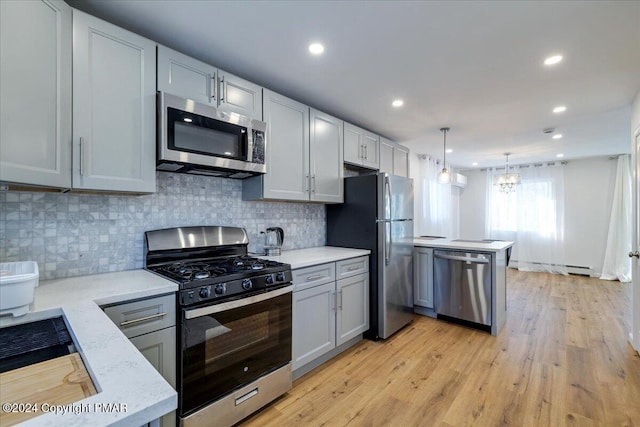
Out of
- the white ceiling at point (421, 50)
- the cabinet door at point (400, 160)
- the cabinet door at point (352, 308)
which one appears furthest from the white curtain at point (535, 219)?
the cabinet door at point (352, 308)

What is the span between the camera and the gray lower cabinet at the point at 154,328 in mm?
1365

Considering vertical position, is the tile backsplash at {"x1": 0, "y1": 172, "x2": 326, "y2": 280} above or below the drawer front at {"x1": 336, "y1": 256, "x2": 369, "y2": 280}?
above

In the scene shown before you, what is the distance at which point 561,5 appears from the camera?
5.20 ft

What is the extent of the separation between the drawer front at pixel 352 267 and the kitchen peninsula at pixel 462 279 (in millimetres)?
1110

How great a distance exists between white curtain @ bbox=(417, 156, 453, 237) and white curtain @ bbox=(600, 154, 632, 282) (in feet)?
9.43

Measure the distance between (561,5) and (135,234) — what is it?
2893mm

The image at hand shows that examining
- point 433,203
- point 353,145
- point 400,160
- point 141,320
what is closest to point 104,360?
point 141,320

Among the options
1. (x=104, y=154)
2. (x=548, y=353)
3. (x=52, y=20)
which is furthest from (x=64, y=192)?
(x=548, y=353)

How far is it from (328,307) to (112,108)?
2.05m

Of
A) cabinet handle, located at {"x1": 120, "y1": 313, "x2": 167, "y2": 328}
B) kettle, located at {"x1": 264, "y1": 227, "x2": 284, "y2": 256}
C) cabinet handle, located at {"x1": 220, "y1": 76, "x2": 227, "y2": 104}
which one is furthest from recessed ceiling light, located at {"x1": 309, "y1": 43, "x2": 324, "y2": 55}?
cabinet handle, located at {"x1": 120, "y1": 313, "x2": 167, "y2": 328}

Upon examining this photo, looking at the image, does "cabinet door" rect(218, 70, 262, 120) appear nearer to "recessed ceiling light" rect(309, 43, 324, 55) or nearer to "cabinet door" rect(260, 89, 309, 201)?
"cabinet door" rect(260, 89, 309, 201)

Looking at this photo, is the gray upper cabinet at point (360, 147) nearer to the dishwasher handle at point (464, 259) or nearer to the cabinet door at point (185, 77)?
the dishwasher handle at point (464, 259)

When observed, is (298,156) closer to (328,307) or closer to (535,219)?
(328,307)

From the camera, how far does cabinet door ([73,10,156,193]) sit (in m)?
1.48
